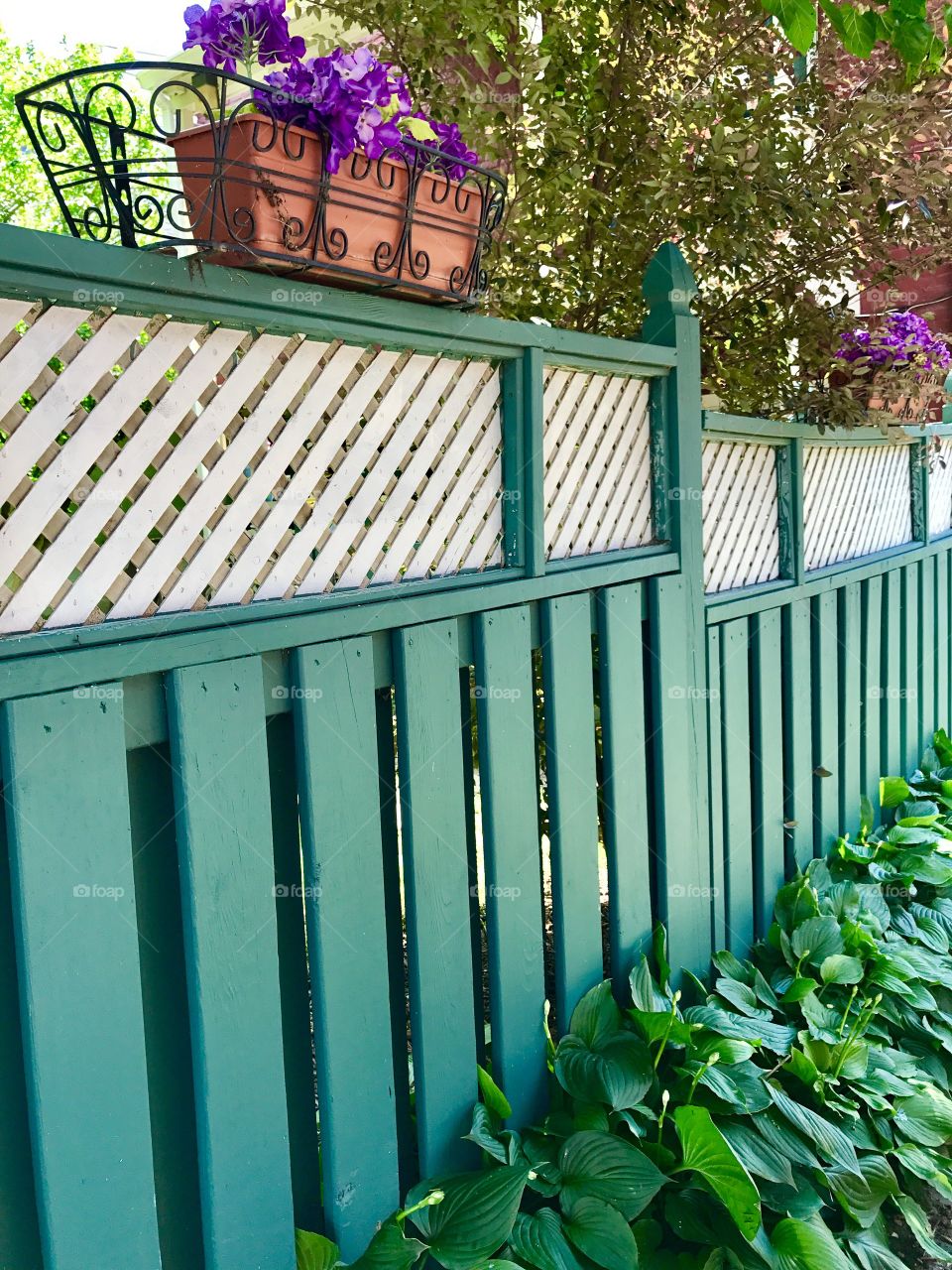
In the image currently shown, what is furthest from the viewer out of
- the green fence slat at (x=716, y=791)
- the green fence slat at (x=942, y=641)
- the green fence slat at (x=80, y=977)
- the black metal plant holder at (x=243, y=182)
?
the green fence slat at (x=942, y=641)

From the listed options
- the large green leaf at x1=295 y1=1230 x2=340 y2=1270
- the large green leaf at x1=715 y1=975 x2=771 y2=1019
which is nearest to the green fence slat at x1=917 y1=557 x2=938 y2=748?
the large green leaf at x1=715 y1=975 x2=771 y2=1019

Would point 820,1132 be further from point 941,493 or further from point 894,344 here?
point 941,493

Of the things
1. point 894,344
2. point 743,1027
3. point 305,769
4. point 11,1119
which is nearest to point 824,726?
point 894,344

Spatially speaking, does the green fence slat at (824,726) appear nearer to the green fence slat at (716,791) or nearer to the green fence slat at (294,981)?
the green fence slat at (716,791)

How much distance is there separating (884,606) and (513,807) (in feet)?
9.64

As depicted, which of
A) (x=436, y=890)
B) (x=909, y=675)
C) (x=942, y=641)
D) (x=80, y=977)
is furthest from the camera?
(x=942, y=641)

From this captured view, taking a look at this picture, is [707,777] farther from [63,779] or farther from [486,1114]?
[63,779]

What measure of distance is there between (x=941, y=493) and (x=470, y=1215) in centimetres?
485

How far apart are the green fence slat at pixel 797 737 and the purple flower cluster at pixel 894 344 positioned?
86 centimetres

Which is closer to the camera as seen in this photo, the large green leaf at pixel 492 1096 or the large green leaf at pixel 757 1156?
the large green leaf at pixel 492 1096

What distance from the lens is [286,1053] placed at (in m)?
1.87

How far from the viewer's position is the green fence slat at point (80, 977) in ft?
4.39

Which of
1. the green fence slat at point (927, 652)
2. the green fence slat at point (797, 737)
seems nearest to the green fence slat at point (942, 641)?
the green fence slat at point (927, 652)

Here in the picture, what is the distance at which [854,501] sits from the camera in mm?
4375
